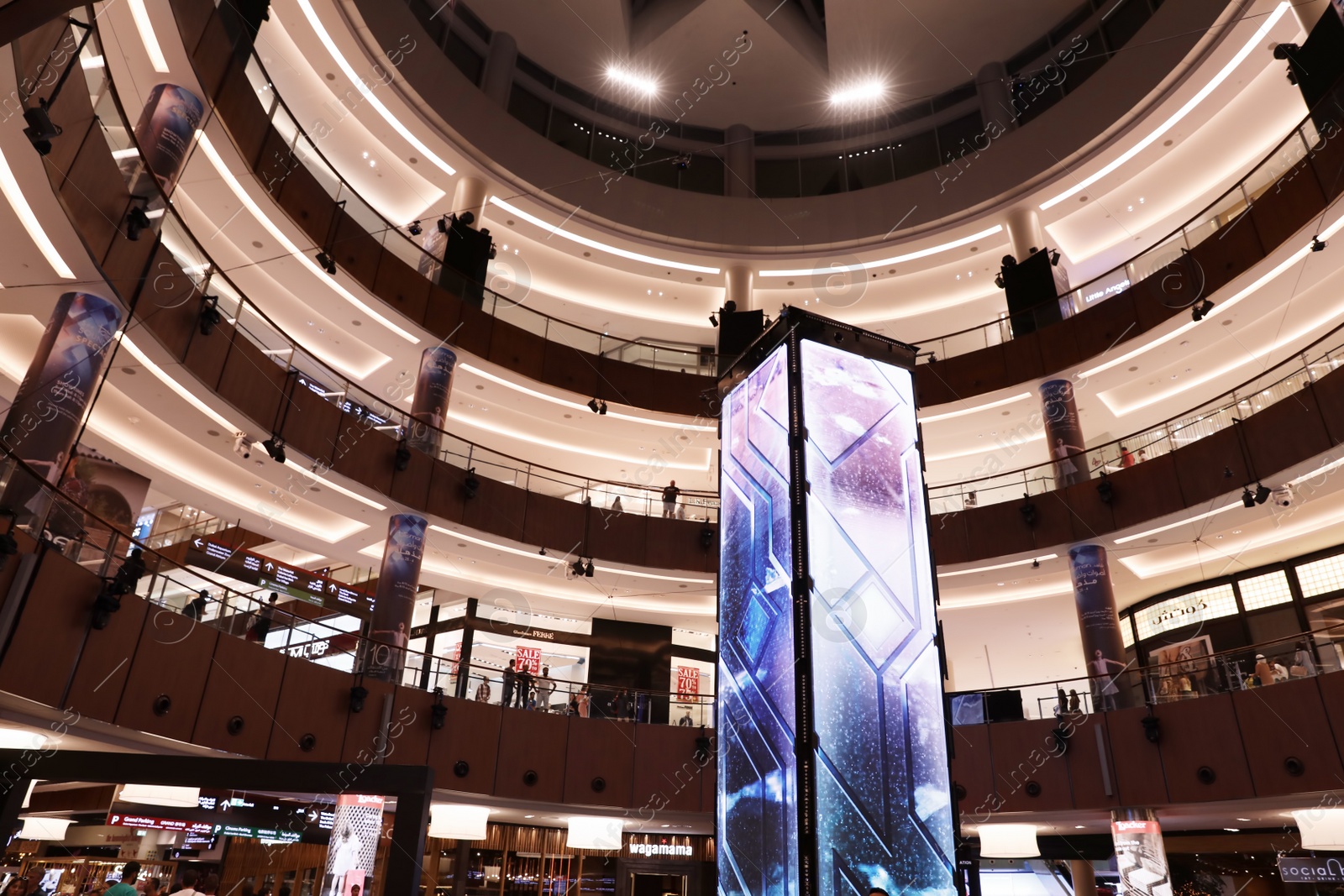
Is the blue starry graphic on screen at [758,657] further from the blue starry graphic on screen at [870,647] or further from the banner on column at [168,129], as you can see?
the banner on column at [168,129]

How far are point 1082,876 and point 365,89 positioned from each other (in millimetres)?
25058

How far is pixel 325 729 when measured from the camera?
14086 millimetres

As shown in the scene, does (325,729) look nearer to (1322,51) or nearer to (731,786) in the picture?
(731,786)

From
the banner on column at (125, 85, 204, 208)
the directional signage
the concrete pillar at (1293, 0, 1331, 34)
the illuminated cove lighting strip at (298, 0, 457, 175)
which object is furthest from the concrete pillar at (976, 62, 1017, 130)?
the directional signage

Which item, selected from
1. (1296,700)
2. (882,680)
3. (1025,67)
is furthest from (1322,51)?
(882,680)

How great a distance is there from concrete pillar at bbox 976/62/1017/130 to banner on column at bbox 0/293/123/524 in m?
23.4

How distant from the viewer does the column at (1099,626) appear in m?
15.7

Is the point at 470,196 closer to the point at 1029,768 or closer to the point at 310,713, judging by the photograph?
the point at 310,713

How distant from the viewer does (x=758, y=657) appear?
3.85 meters

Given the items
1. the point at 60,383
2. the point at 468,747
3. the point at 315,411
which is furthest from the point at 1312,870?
the point at 60,383

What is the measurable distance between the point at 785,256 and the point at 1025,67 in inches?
367

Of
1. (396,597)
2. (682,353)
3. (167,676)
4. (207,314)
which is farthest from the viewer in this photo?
(682,353)

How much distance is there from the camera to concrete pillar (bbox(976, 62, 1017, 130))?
2551 cm

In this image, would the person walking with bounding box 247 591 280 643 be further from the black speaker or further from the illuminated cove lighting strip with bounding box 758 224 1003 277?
the illuminated cove lighting strip with bounding box 758 224 1003 277
